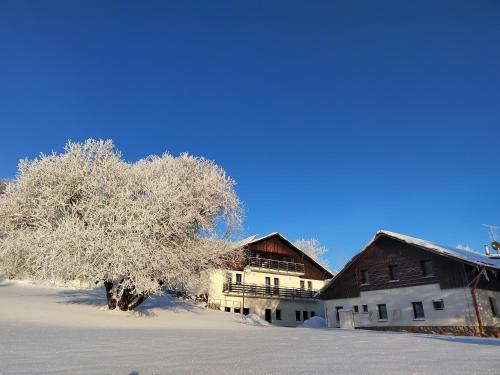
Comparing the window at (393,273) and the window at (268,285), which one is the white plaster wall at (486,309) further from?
the window at (268,285)

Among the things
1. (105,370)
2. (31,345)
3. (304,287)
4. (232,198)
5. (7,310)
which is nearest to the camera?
(105,370)

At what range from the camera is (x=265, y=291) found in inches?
1913

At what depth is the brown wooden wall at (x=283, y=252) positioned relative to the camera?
2004 inches

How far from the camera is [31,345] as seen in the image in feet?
32.6

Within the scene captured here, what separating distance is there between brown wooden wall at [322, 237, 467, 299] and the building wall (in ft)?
41.3

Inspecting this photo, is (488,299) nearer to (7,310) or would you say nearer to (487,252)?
(487,252)

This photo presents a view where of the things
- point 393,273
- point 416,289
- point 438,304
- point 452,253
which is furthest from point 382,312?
point 452,253

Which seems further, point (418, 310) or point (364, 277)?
point (364, 277)

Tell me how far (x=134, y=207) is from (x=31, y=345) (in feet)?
40.9

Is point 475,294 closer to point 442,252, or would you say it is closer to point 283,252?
point 442,252

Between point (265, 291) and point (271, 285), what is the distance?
1.92m

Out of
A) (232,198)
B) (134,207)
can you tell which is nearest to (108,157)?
(134,207)

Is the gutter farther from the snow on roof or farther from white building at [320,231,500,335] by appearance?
the snow on roof

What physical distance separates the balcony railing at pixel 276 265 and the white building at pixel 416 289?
42.8 feet
